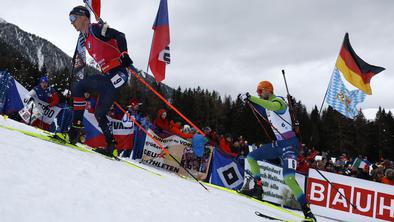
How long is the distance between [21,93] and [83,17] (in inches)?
276

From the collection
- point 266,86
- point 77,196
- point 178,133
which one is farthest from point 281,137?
point 178,133

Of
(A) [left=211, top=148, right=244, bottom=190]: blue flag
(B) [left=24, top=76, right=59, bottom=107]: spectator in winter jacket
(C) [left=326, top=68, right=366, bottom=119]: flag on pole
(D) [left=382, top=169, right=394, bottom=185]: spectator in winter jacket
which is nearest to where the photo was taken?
(D) [left=382, top=169, right=394, bottom=185]: spectator in winter jacket

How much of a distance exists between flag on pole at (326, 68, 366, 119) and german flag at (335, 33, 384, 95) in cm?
42

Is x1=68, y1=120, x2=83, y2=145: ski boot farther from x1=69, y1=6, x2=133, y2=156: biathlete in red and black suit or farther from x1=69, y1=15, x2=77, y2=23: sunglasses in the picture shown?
x1=69, y1=15, x2=77, y2=23: sunglasses

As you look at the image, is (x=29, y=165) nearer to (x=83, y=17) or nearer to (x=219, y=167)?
(x=83, y=17)

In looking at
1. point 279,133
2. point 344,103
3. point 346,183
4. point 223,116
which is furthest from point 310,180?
point 223,116

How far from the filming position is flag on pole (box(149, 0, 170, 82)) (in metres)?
11.0

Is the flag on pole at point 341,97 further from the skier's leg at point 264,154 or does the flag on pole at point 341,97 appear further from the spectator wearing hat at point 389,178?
the skier's leg at point 264,154

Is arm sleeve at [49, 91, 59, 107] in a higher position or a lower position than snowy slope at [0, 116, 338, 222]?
higher

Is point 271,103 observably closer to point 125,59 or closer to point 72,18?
point 125,59

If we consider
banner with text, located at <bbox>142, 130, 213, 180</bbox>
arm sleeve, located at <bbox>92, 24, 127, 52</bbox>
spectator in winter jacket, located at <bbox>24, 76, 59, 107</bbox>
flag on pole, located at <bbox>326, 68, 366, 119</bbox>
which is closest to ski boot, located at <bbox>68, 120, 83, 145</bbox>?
arm sleeve, located at <bbox>92, 24, 127, 52</bbox>

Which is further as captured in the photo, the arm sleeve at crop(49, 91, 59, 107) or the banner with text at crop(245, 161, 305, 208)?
the arm sleeve at crop(49, 91, 59, 107)

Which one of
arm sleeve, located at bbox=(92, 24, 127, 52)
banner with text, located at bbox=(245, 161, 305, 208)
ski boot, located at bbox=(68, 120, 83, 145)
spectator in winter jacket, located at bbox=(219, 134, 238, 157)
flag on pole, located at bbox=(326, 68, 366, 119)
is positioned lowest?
banner with text, located at bbox=(245, 161, 305, 208)

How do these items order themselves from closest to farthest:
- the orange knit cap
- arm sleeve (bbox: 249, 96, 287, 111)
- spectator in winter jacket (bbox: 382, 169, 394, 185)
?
arm sleeve (bbox: 249, 96, 287, 111) → the orange knit cap → spectator in winter jacket (bbox: 382, 169, 394, 185)
